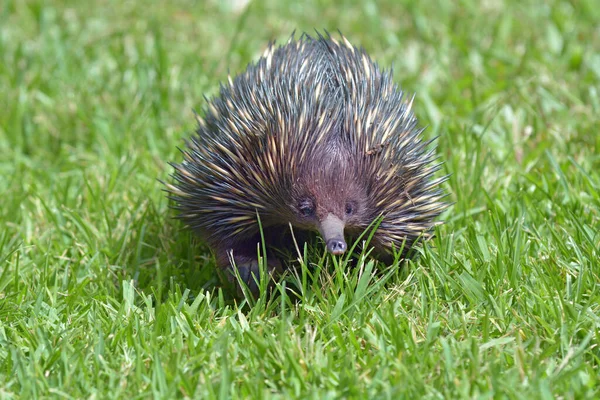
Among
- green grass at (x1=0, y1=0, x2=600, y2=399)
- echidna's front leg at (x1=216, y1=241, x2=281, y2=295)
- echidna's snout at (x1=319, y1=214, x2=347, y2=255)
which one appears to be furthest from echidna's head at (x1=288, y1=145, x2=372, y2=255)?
echidna's front leg at (x1=216, y1=241, x2=281, y2=295)

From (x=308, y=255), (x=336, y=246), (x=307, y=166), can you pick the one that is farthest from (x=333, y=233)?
(x=308, y=255)

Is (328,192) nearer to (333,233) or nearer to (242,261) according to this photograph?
(333,233)

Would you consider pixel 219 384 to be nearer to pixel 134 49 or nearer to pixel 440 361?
pixel 440 361

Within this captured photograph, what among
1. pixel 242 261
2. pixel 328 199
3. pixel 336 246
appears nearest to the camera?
pixel 336 246

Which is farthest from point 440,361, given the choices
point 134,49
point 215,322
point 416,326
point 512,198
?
point 134,49

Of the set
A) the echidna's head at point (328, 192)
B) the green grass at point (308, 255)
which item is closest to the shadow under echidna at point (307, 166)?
the echidna's head at point (328, 192)

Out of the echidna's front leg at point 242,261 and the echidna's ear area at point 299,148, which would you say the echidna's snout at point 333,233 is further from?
the echidna's front leg at point 242,261
